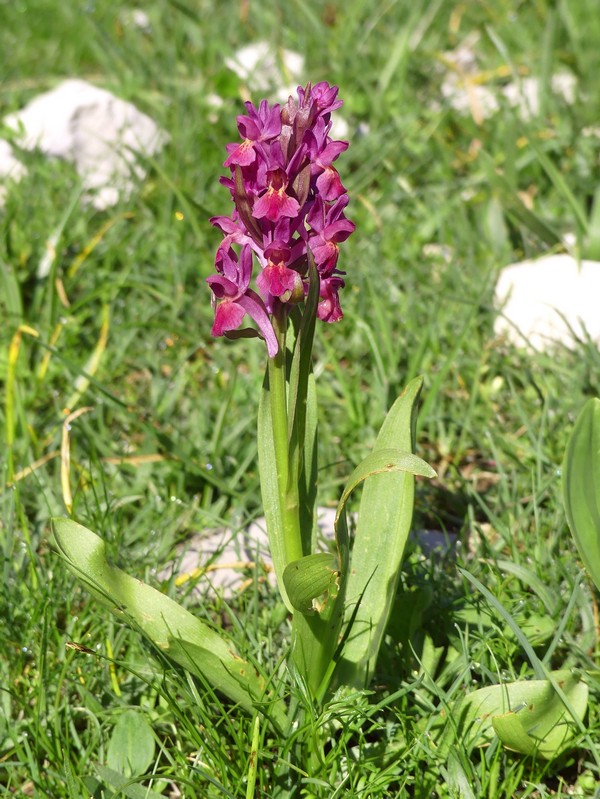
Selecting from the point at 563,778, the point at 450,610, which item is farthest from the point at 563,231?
the point at 563,778

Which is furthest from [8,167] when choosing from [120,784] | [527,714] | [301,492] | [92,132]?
[527,714]

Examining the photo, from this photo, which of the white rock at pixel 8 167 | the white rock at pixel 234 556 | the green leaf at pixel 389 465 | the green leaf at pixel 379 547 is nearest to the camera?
the green leaf at pixel 389 465

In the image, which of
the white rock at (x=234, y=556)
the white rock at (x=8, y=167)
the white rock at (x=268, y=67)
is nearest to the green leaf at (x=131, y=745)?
the white rock at (x=234, y=556)

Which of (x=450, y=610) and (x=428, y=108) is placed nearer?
(x=450, y=610)

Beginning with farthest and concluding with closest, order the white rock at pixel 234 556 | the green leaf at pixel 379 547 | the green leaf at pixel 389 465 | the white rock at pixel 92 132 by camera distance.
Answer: the white rock at pixel 92 132 < the white rock at pixel 234 556 < the green leaf at pixel 379 547 < the green leaf at pixel 389 465

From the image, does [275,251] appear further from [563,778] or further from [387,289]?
[387,289]

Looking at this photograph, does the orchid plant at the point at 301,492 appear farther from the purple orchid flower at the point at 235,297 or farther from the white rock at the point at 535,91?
the white rock at the point at 535,91

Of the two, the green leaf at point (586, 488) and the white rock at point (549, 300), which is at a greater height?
the white rock at point (549, 300)

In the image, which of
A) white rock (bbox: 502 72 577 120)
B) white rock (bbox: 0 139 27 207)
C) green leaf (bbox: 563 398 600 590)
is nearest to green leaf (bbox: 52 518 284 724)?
green leaf (bbox: 563 398 600 590)
